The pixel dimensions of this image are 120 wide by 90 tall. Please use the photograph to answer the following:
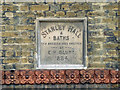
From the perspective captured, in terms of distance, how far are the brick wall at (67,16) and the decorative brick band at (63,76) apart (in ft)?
0.45

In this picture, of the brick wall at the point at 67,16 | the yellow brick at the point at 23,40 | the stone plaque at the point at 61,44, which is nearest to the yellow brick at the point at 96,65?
the brick wall at the point at 67,16

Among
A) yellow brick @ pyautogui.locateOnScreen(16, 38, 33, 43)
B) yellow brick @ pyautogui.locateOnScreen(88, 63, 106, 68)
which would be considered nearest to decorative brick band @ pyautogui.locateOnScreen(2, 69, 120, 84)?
yellow brick @ pyautogui.locateOnScreen(88, 63, 106, 68)

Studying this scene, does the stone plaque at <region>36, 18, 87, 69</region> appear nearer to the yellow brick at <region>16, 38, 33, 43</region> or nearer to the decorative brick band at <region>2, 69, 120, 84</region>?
the decorative brick band at <region>2, 69, 120, 84</region>

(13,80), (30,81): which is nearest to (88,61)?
(30,81)

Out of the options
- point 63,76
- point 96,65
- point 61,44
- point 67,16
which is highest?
point 67,16

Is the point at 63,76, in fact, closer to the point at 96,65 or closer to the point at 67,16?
the point at 96,65

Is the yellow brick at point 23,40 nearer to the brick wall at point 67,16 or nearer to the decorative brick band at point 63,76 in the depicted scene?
→ the brick wall at point 67,16

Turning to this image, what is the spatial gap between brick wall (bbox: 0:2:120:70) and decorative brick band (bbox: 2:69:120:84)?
14 cm

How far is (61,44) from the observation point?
4.73 meters

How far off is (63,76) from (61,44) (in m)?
0.73

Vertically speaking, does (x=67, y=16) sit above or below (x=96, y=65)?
above

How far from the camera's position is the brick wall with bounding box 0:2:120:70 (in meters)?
4.63

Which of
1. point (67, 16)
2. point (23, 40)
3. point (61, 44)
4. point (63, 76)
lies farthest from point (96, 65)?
point (23, 40)

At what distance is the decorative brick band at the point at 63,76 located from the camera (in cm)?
463
